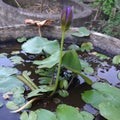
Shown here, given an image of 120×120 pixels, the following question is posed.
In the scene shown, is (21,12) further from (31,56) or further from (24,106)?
(24,106)

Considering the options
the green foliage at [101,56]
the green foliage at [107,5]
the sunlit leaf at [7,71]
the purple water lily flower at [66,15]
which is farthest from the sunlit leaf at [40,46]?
the green foliage at [107,5]

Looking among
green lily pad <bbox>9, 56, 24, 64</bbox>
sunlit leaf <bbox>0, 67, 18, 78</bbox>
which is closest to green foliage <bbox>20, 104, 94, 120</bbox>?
sunlit leaf <bbox>0, 67, 18, 78</bbox>

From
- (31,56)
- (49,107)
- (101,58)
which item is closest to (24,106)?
(49,107)

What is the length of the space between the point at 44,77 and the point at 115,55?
0.57m

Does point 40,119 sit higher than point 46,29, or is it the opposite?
point 46,29

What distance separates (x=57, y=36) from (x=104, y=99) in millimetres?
780

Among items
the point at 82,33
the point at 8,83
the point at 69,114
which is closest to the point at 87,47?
the point at 82,33

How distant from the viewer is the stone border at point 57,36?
1.90 meters

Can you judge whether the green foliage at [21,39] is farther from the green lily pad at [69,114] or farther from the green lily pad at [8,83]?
A: the green lily pad at [69,114]

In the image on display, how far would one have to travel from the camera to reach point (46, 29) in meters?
2.00

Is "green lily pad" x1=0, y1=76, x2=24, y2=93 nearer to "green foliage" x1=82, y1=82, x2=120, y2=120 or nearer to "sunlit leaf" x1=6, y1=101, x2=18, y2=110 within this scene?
"sunlit leaf" x1=6, y1=101, x2=18, y2=110

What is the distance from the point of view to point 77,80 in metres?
1.58

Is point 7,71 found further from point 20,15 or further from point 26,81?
point 20,15

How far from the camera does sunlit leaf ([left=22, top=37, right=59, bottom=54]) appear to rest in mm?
1570
